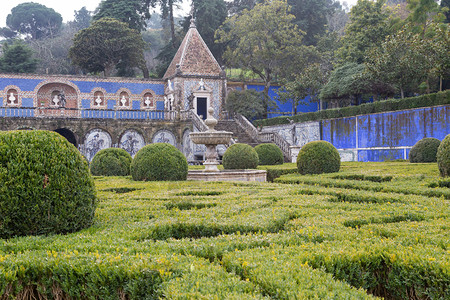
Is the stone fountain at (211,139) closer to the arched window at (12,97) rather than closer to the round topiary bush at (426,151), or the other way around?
the round topiary bush at (426,151)

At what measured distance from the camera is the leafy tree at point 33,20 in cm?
5616

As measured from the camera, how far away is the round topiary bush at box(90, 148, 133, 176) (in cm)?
1442

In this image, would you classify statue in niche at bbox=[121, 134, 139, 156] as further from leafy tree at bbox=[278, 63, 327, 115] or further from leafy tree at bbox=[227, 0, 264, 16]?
leafy tree at bbox=[227, 0, 264, 16]

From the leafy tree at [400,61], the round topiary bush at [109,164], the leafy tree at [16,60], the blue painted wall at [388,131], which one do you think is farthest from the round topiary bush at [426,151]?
the leafy tree at [16,60]

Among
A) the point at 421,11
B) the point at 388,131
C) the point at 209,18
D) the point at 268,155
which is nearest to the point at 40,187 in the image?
the point at 268,155

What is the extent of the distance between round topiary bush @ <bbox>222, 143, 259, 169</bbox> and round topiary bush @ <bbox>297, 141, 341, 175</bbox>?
3.00 m

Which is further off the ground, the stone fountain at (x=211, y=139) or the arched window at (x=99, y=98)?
the arched window at (x=99, y=98)

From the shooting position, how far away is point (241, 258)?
3312mm

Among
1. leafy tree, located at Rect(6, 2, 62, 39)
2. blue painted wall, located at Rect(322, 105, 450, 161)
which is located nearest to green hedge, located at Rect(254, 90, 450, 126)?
blue painted wall, located at Rect(322, 105, 450, 161)

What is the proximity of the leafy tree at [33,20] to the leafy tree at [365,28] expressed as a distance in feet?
140

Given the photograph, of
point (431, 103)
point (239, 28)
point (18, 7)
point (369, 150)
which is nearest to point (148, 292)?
point (431, 103)

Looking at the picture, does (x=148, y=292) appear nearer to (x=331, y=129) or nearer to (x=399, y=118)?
(x=399, y=118)

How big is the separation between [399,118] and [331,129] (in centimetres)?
533

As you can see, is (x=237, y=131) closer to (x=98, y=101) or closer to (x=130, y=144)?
(x=130, y=144)
